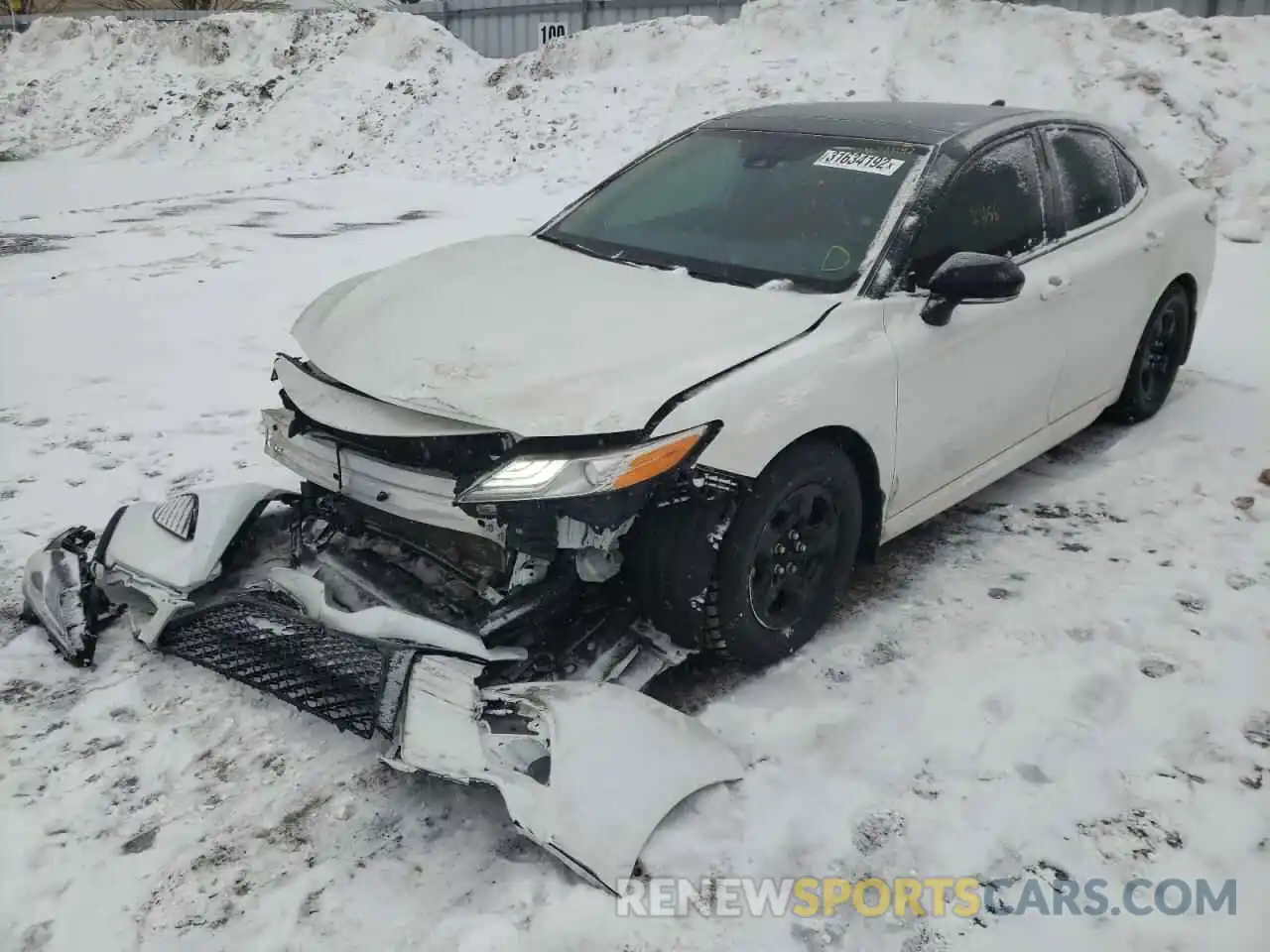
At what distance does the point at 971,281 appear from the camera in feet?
10.7

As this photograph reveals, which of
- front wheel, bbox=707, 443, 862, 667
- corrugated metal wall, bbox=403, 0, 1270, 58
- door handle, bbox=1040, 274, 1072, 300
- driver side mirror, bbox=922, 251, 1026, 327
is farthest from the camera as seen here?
corrugated metal wall, bbox=403, 0, 1270, 58

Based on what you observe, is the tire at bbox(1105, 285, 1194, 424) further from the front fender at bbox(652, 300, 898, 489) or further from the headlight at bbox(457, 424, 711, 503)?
the headlight at bbox(457, 424, 711, 503)

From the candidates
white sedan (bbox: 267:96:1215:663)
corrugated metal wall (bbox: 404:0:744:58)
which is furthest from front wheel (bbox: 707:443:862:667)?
corrugated metal wall (bbox: 404:0:744:58)

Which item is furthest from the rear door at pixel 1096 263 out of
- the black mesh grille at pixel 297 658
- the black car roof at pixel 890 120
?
the black mesh grille at pixel 297 658

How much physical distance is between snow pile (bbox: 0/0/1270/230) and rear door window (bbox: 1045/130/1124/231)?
5456mm

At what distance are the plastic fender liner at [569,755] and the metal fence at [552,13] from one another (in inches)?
440

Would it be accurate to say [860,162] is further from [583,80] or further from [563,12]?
[563,12]

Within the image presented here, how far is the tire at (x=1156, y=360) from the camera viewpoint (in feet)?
16.1

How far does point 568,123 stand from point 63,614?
11.2 metres

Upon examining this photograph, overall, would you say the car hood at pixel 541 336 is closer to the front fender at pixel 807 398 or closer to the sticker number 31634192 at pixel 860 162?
the front fender at pixel 807 398

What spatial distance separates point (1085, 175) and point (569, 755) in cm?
338

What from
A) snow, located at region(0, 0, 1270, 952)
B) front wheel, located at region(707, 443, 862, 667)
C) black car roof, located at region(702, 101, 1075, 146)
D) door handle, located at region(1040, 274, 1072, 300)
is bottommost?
snow, located at region(0, 0, 1270, 952)

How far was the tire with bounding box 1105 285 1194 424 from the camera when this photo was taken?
490cm

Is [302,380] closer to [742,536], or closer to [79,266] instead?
[742,536]
